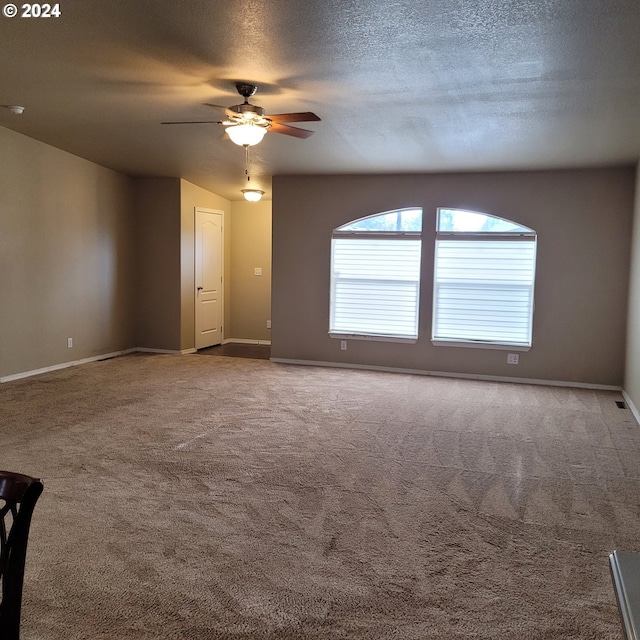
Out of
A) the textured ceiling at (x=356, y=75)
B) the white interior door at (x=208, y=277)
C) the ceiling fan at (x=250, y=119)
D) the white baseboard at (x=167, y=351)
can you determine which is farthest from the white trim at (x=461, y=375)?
the ceiling fan at (x=250, y=119)

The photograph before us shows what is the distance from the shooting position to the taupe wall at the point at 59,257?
589cm

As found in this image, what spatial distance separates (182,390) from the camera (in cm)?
563

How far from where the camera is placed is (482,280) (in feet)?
21.2

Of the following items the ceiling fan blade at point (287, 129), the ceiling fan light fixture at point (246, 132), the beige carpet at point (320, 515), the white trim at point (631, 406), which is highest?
the ceiling fan blade at point (287, 129)

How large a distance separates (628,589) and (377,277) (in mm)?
6047

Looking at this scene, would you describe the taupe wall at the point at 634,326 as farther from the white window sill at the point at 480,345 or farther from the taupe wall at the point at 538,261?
the white window sill at the point at 480,345

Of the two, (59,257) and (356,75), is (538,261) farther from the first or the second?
(59,257)

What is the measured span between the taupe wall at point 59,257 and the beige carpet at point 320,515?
1.21 meters

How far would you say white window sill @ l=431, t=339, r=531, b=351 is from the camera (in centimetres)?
637

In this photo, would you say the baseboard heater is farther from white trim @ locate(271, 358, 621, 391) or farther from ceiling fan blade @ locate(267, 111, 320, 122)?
white trim @ locate(271, 358, 621, 391)

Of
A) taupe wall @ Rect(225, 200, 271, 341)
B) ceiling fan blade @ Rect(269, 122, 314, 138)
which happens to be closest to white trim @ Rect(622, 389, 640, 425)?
ceiling fan blade @ Rect(269, 122, 314, 138)

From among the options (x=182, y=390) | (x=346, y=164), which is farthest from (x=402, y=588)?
(x=346, y=164)

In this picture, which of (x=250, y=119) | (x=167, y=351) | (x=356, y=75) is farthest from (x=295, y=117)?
(x=167, y=351)

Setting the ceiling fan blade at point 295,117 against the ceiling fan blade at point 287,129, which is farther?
the ceiling fan blade at point 287,129
